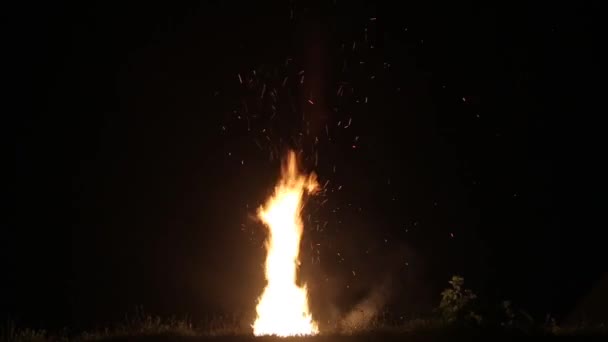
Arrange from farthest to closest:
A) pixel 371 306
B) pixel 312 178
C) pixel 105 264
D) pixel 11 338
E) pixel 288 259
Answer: pixel 105 264, pixel 371 306, pixel 312 178, pixel 288 259, pixel 11 338

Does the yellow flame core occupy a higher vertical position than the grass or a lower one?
higher

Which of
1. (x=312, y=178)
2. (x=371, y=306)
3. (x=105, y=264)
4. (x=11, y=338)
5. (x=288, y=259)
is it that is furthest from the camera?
(x=105, y=264)

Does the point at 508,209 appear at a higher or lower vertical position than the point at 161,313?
A: higher

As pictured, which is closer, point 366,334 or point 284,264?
point 366,334

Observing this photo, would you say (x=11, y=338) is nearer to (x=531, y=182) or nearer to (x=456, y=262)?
(x=456, y=262)

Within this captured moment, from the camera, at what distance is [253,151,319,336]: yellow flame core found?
38.5 ft

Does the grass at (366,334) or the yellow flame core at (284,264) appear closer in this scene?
the grass at (366,334)

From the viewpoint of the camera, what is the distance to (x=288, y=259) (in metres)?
12.1

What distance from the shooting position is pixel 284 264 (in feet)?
39.7

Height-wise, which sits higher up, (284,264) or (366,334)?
(284,264)

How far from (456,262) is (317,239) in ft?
8.74

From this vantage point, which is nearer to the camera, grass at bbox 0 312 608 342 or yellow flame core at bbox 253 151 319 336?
grass at bbox 0 312 608 342

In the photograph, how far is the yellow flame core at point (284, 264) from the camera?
1175 cm

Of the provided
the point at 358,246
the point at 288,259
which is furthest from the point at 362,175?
the point at 288,259
